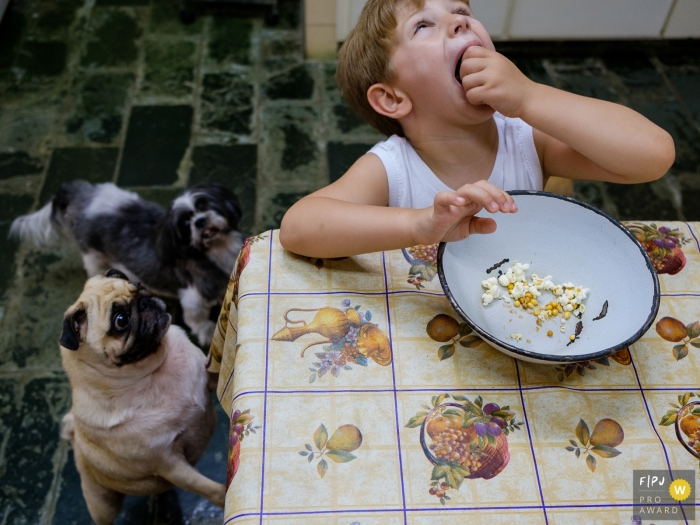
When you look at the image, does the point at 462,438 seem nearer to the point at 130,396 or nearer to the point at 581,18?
the point at 130,396

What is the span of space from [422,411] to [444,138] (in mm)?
592

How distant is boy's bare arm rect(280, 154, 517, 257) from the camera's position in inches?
34.7

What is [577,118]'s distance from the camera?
1.05m

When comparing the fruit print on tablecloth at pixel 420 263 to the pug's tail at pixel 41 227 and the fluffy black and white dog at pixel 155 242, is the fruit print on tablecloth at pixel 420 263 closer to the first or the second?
the fluffy black and white dog at pixel 155 242

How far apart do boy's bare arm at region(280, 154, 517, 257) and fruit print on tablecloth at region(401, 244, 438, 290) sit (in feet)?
0.18

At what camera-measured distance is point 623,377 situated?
0.93 metres

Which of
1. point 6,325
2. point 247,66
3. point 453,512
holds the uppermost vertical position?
point 453,512

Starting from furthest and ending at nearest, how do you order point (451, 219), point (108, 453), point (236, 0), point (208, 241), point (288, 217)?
point (236, 0) < point (208, 241) < point (108, 453) < point (288, 217) < point (451, 219)

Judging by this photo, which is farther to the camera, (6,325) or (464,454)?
(6,325)

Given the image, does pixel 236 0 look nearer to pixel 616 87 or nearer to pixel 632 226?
pixel 616 87

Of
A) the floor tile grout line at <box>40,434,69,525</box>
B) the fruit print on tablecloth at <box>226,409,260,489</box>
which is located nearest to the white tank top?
the fruit print on tablecloth at <box>226,409,260,489</box>

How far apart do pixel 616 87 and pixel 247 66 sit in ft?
6.10

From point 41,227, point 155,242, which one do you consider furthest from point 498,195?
point 41,227

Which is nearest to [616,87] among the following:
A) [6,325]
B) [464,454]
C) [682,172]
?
[682,172]
